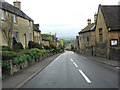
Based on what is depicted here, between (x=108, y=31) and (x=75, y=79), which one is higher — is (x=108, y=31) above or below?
Result: above

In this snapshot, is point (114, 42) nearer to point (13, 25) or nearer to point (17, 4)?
point (13, 25)

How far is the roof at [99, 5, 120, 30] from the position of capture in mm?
22097

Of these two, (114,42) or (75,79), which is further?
(114,42)

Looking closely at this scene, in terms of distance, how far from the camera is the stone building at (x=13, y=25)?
17014mm

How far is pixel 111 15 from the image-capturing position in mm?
23906

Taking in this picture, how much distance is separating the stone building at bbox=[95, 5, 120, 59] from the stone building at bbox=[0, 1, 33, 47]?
14.1 metres

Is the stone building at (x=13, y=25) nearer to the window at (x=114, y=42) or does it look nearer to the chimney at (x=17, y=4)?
the chimney at (x=17, y=4)

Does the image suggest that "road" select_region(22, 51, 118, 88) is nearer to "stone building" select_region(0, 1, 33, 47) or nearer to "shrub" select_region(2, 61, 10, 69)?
"shrub" select_region(2, 61, 10, 69)

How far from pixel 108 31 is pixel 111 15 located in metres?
3.98

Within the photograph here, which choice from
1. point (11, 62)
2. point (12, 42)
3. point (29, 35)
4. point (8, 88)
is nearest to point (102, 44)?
point (29, 35)

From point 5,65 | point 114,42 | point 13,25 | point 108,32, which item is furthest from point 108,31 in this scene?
point 5,65

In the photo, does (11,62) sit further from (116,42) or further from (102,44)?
(102,44)

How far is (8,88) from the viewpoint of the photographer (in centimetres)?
580

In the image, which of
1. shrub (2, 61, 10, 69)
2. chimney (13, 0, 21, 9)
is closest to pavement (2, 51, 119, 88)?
shrub (2, 61, 10, 69)
